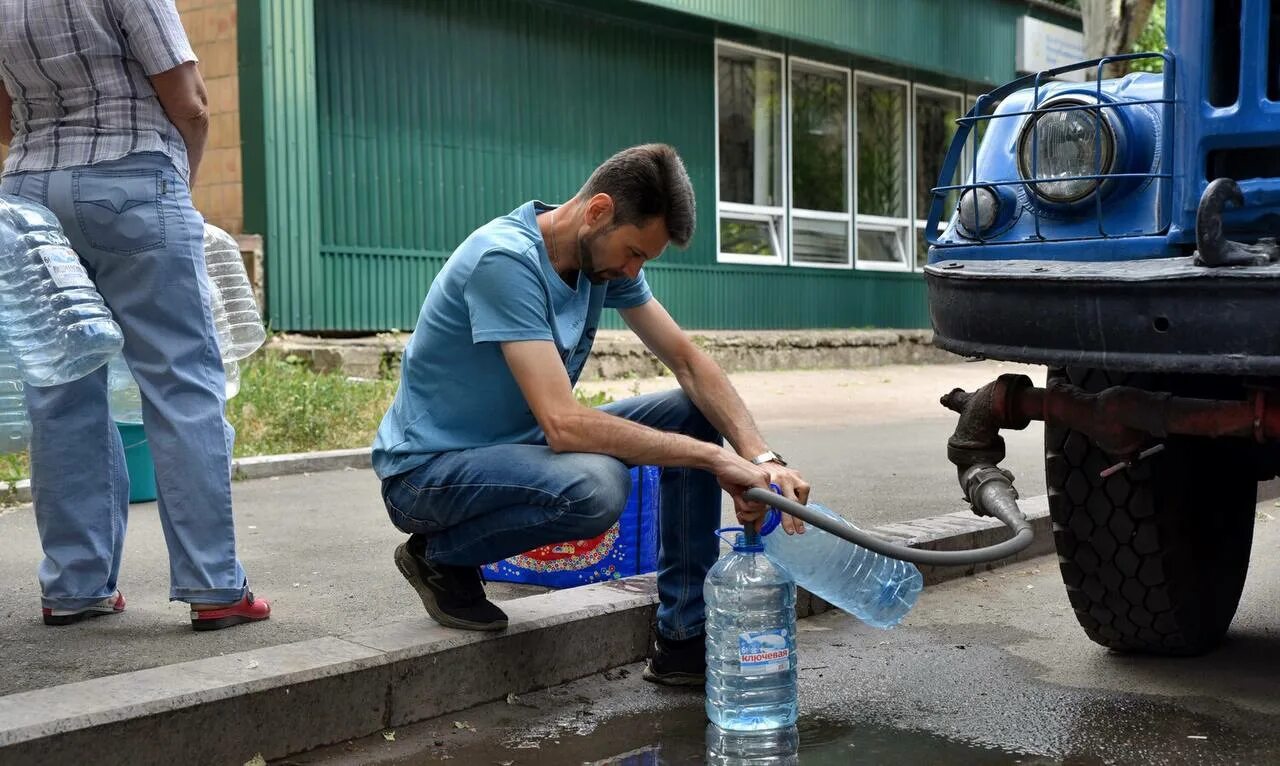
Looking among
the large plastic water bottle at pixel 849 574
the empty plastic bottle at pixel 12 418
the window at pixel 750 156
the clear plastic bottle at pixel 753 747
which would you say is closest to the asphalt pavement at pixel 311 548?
the empty plastic bottle at pixel 12 418

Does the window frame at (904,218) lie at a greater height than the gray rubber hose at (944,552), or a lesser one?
greater

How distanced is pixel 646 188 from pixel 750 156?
13081 millimetres

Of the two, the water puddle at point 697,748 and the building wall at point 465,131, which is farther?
the building wall at point 465,131

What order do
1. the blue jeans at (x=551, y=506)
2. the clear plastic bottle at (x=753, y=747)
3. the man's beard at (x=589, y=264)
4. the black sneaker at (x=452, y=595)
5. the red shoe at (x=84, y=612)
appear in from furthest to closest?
the red shoe at (x=84, y=612), the black sneaker at (x=452, y=595), the man's beard at (x=589, y=264), the blue jeans at (x=551, y=506), the clear plastic bottle at (x=753, y=747)

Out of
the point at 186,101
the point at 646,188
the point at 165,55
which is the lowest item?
the point at 646,188

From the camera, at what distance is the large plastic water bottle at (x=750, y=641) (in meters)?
3.29

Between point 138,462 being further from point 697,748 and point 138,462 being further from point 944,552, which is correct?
point 944,552

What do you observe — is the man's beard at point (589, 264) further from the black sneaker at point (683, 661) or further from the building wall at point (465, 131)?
the building wall at point (465, 131)

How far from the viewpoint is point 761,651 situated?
3.24 m

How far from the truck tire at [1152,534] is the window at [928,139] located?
1497 centimetres

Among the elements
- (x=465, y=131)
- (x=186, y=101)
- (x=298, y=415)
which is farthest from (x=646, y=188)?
(x=465, y=131)

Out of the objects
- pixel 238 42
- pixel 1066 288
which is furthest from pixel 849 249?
pixel 1066 288

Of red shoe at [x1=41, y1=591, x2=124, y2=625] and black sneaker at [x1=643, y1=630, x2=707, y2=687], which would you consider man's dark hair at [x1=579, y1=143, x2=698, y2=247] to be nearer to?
black sneaker at [x1=643, y1=630, x2=707, y2=687]

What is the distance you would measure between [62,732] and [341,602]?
1474 mm
